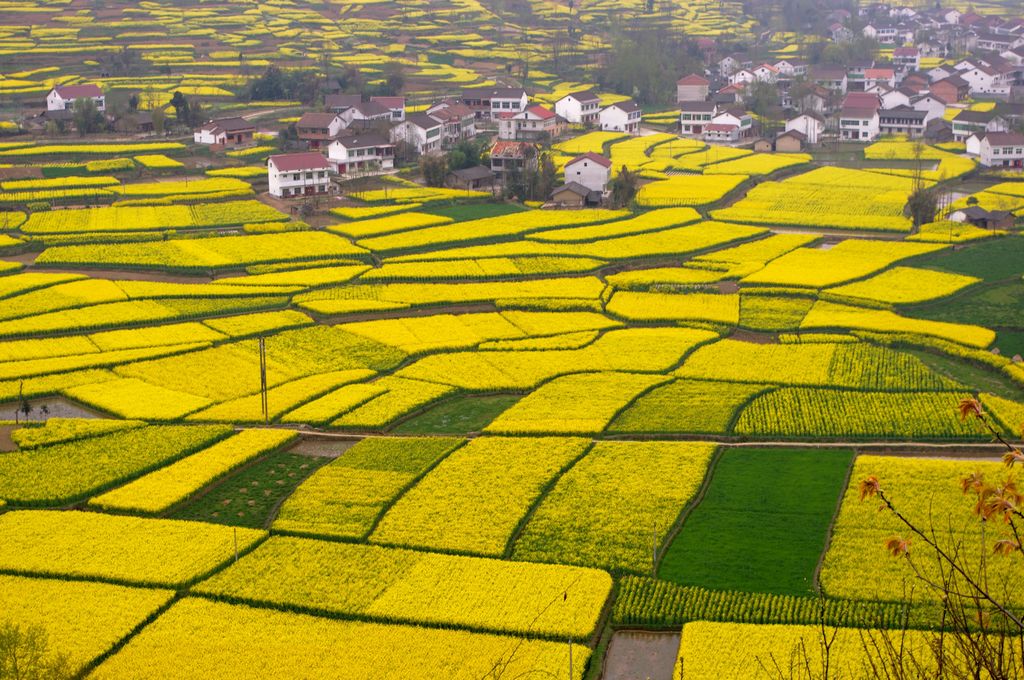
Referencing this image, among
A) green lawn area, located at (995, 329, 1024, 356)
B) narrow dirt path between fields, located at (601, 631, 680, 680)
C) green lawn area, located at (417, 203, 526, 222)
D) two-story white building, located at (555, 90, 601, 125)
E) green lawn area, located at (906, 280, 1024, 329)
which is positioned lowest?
narrow dirt path between fields, located at (601, 631, 680, 680)

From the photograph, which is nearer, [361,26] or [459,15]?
[361,26]

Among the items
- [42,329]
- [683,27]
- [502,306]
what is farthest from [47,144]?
[683,27]

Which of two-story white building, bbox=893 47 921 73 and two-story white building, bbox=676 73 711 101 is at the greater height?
two-story white building, bbox=893 47 921 73

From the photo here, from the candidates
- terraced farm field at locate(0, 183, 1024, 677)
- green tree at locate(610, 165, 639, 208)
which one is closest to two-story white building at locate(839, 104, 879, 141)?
green tree at locate(610, 165, 639, 208)

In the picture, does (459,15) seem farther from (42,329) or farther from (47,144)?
(42,329)

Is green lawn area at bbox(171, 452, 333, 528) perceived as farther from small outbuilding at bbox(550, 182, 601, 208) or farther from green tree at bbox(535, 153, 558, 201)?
green tree at bbox(535, 153, 558, 201)

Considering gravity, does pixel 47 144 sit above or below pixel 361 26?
below

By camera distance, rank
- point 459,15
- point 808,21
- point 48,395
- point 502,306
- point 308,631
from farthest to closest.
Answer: point 808,21 < point 459,15 < point 502,306 < point 48,395 < point 308,631

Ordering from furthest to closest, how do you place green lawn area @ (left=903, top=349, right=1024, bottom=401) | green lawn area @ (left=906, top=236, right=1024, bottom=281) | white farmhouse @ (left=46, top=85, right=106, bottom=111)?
white farmhouse @ (left=46, top=85, right=106, bottom=111), green lawn area @ (left=906, top=236, right=1024, bottom=281), green lawn area @ (left=903, top=349, right=1024, bottom=401)

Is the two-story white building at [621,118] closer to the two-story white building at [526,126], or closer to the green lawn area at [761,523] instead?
the two-story white building at [526,126]
